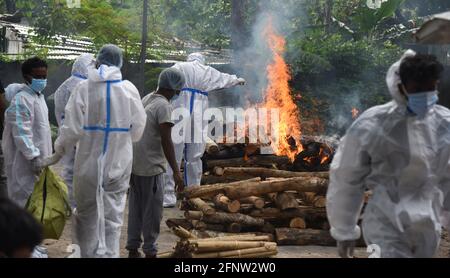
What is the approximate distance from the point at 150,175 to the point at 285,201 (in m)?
2.17

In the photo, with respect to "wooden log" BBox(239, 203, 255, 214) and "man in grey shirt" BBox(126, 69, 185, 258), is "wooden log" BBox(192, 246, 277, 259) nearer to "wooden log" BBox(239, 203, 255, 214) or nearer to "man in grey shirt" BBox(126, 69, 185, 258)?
"man in grey shirt" BBox(126, 69, 185, 258)

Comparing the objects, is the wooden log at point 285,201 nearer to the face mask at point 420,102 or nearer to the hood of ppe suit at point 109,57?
the hood of ppe suit at point 109,57

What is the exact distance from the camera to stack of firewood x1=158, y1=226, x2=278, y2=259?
7230mm

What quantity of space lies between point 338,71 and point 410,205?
1341cm

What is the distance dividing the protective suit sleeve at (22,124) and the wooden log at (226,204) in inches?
96.0

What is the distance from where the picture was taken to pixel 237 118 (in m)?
12.7

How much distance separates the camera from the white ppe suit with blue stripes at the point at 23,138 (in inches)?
298

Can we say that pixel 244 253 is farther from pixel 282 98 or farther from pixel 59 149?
pixel 282 98

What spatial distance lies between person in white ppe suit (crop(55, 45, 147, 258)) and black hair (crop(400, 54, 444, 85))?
2.95 metres

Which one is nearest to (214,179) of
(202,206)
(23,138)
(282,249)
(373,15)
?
(202,206)

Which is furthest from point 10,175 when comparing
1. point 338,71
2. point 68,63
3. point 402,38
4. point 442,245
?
point 402,38

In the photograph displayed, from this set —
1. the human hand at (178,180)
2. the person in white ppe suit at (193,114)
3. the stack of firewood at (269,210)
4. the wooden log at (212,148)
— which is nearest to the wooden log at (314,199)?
the stack of firewood at (269,210)

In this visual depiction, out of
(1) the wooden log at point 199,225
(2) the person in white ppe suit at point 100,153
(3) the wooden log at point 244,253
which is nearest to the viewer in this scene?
(2) the person in white ppe suit at point 100,153

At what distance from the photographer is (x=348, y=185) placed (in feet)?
16.0
